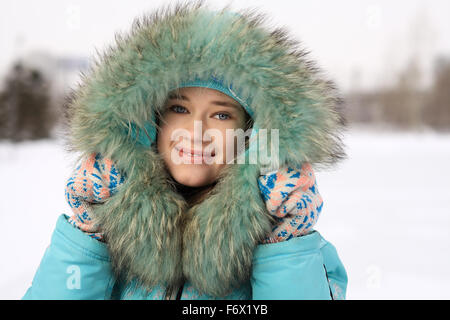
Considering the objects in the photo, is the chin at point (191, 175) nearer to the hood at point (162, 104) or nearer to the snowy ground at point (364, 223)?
the hood at point (162, 104)

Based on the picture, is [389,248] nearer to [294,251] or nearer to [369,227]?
[369,227]

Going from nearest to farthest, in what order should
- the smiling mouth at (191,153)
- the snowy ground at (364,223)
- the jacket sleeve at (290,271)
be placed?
1. the jacket sleeve at (290,271)
2. the smiling mouth at (191,153)
3. the snowy ground at (364,223)

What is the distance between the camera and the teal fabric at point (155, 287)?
2.69 feet

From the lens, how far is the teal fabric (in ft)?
2.69

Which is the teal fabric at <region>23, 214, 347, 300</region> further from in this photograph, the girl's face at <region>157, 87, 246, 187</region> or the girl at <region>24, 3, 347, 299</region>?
the girl's face at <region>157, 87, 246, 187</region>

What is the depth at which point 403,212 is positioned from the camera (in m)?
3.31

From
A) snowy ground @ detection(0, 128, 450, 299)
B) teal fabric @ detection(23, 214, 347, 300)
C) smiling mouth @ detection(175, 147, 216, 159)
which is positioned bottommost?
snowy ground @ detection(0, 128, 450, 299)

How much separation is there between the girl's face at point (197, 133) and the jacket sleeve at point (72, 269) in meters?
0.28

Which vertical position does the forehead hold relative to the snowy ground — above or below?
above

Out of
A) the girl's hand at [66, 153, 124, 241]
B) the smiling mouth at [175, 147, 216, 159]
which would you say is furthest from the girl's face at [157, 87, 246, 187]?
the girl's hand at [66, 153, 124, 241]

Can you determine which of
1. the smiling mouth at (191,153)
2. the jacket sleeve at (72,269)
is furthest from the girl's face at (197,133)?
the jacket sleeve at (72,269)

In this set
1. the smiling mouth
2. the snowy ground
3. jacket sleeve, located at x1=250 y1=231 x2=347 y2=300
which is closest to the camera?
jacket sleeve, located at x1=250 y1=231 x2=347 y2=300

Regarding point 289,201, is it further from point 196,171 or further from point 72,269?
point 72,269
